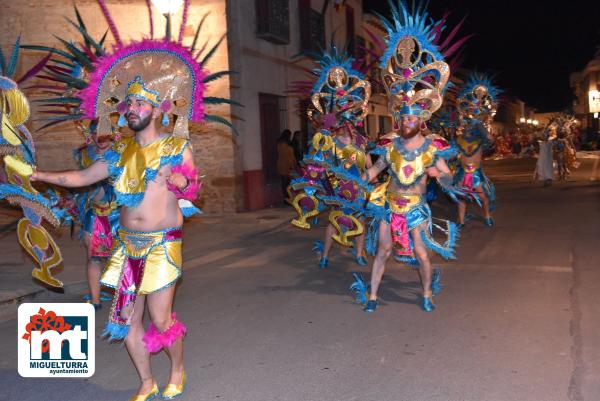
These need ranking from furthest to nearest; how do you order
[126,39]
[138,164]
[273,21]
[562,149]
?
1. [562,149]
2. [273,21]
3. [126,39]
4. [138,164]

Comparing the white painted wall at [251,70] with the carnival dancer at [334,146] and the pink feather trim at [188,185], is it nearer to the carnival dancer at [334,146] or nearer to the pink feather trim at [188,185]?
the carnival dancer at [334,146]

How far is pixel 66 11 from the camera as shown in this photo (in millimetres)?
14438

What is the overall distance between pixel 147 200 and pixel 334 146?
459cm

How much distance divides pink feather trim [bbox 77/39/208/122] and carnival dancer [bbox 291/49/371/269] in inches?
131

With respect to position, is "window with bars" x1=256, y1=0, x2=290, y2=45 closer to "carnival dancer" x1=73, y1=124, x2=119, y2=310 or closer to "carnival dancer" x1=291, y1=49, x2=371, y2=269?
"carnival dancer" x1=291, y1=49, x2=371, y2=269

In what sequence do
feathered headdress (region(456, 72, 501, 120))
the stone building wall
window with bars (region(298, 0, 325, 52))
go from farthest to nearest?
window with bars (region(298, 0, 325, 52)) < the stone building wall < feathered headdress (region(456, 72, 501, 120))

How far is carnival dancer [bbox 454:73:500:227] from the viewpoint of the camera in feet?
38.7

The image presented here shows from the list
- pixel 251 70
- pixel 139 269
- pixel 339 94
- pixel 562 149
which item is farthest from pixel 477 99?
pixel 562 149

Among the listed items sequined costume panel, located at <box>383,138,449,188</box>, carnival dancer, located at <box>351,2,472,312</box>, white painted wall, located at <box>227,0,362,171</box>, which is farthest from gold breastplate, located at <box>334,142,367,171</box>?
white painted wall, located at <box>227,0,362,171</box>

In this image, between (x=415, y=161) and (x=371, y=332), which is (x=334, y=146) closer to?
(x=415, y=161)

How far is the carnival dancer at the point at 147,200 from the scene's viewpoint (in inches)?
166

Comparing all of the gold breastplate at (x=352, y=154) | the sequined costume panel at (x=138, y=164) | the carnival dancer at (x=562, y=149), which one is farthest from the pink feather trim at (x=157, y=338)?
the carnival dancer at (x=562, y=149)

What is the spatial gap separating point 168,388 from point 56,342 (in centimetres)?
87

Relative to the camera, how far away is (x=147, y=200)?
4254 mm
